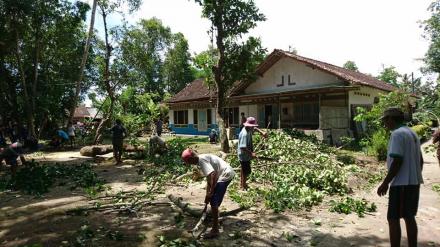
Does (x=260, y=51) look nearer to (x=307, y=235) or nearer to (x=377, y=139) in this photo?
(x=377, y=139)

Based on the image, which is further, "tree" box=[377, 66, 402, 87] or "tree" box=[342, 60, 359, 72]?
"tree" box=[342, 60, 359, 72]

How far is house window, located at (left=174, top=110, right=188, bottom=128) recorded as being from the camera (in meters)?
32.3

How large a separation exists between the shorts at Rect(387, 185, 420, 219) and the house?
1413 cm

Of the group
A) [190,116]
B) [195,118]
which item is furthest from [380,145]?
[190,116]

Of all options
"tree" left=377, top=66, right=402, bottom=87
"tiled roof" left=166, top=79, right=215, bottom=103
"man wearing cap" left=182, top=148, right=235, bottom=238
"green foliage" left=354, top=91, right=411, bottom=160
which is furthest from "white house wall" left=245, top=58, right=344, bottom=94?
"tree" left=377, top=66, right=402, bottom=87

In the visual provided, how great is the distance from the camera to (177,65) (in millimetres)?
49938

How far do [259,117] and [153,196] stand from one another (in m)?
17.7

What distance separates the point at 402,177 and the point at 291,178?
5.14 meters

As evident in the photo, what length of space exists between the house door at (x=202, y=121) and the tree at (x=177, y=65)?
19.7 meters

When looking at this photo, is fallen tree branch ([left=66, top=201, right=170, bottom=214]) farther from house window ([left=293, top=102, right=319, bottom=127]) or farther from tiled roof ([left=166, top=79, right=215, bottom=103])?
tiled roof ([left=166, top=79, right=215, bottom=103])

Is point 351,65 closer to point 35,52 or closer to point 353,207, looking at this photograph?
point 35,52

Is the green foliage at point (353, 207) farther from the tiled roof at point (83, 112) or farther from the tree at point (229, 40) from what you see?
the tiled roof at point (83, 112)

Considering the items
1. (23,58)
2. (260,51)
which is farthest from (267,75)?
(23,58)

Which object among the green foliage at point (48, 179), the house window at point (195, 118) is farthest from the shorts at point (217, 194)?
the house window at point (195, 118)
